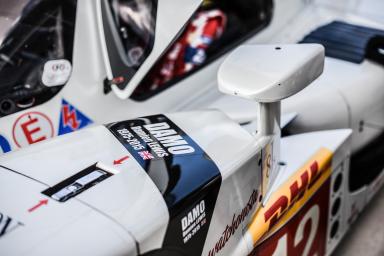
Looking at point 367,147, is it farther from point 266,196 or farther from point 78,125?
point 78,125

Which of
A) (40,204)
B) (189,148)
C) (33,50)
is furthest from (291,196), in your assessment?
(33,50)

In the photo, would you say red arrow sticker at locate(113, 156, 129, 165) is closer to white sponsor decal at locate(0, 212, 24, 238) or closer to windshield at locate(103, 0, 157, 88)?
white sponsor decal at locate(0, 212, 24, 238)

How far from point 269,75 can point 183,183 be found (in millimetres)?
260

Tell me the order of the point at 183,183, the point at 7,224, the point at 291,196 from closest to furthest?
the point at 7,224
the point at 183,183
the point at 291,196

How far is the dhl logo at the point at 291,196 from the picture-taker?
108 cm

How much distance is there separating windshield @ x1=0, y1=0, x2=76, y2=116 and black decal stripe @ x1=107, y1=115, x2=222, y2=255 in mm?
345

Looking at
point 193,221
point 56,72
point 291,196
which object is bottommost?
point 291,196

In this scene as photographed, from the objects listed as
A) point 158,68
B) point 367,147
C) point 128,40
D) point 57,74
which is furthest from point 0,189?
point 367,147

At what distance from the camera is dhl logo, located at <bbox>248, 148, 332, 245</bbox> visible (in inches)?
42.6

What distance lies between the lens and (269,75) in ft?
3.11

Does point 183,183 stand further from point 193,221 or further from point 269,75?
point 269,75

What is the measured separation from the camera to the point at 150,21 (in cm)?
139

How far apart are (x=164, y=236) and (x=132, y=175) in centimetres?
12

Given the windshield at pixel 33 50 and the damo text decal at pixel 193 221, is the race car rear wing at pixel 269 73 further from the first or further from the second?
the windshield at pixel 33 50
